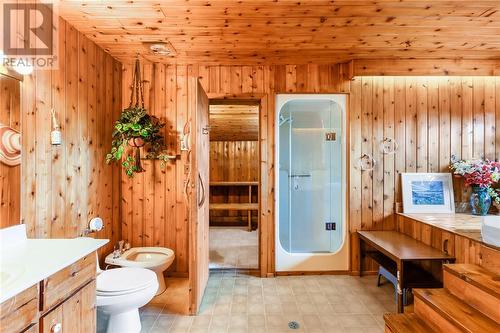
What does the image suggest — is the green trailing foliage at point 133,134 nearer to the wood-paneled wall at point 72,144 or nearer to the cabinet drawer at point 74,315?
the wood-paneled wall at point 72,144

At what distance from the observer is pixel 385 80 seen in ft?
10.3

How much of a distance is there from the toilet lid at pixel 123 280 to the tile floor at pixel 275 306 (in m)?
0.45

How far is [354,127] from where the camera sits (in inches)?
124

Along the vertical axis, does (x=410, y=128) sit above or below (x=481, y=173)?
above

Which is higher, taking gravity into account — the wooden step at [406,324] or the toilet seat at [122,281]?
the toilet seat at [122,281]

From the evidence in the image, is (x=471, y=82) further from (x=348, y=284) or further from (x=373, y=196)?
(x=348, y=284)

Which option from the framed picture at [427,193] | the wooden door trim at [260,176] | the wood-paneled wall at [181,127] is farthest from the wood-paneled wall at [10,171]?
the framed picture at [427,193]

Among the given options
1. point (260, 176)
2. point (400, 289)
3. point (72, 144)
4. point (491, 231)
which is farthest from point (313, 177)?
point (72, 144)

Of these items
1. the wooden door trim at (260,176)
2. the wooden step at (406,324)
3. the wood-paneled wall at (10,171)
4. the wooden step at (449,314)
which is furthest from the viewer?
the wooden door trim at (260,176)

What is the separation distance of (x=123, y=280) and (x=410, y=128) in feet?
10.9

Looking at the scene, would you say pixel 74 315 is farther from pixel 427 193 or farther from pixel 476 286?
pixel 427 193

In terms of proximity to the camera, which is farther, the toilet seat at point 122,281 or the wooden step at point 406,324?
the toilet seat at point 122,281

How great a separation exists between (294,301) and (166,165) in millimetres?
1973

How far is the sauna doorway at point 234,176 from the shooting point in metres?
4.96
